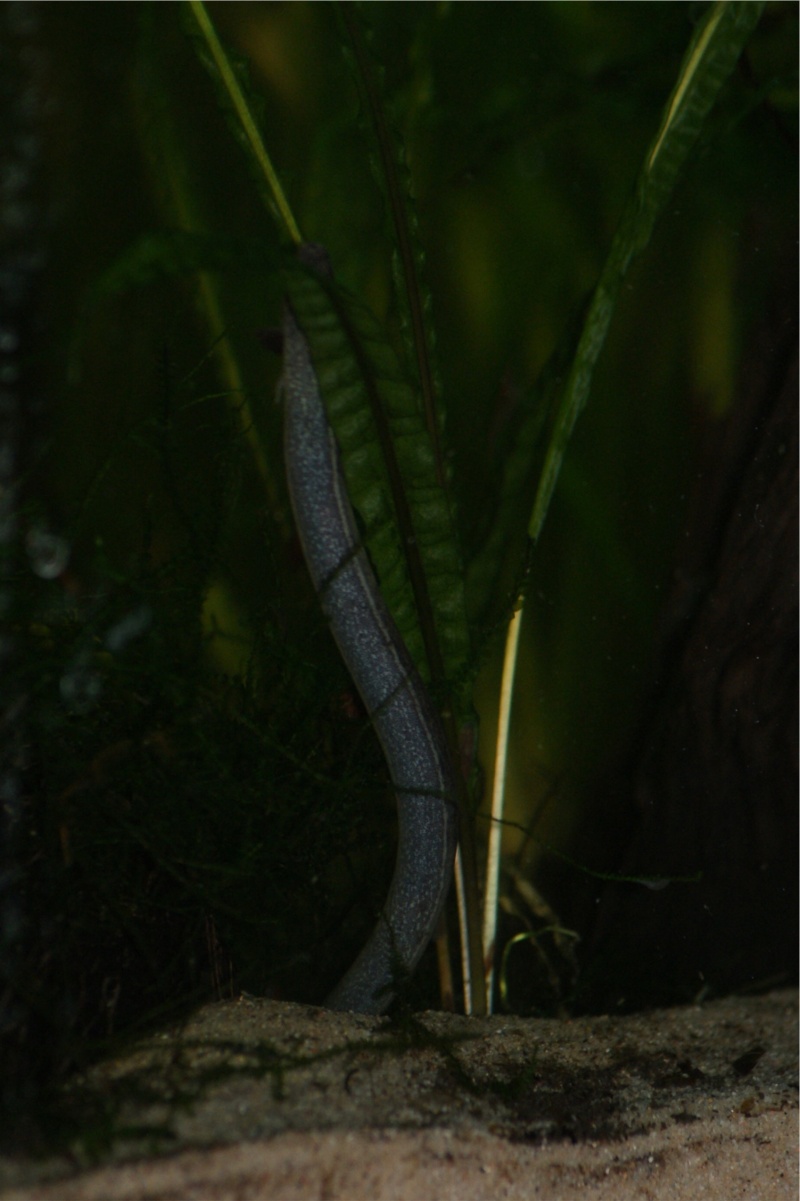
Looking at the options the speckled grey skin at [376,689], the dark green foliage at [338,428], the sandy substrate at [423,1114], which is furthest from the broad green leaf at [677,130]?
the sandy substrate at [423,1114]

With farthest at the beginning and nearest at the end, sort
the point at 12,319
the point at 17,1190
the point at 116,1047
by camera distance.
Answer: the point at 12,319 → the point at 116,1047 → the point at 17,1190

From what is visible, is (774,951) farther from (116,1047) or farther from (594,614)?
(116,1047)

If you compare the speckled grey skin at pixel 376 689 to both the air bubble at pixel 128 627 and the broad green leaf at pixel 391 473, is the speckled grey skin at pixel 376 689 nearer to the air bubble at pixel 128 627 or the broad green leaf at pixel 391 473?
the broad green leaf at pixel 391 473

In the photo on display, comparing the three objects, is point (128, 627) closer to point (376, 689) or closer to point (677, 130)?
point (376, 689)

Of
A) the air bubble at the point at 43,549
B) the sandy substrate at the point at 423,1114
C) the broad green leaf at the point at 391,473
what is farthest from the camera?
the air bubble at the point at 43,549

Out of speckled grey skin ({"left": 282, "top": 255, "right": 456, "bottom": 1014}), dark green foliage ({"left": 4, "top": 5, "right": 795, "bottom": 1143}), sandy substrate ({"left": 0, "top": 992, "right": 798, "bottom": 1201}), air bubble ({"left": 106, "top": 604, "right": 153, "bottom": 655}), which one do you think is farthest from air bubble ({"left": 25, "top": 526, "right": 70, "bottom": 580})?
sandy substrate ({"left": 0, "top": 992, "right": 798, "bottom": 1201})

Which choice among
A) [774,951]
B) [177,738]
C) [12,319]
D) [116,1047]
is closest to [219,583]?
[177,738]
